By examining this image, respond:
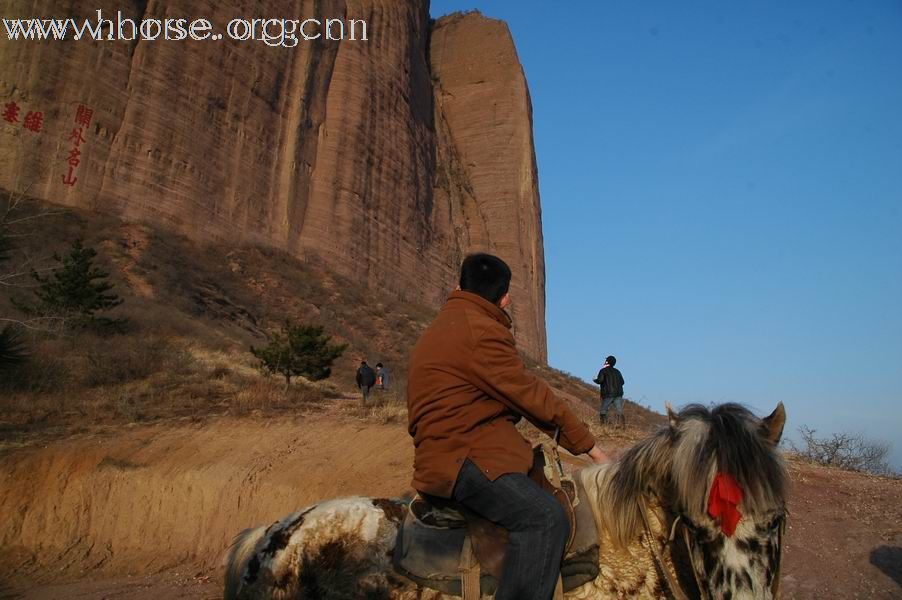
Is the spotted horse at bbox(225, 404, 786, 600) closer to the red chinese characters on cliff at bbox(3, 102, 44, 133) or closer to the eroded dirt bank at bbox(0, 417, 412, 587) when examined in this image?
the eroded dirt bank at bbox(0, 417, 412, 587)

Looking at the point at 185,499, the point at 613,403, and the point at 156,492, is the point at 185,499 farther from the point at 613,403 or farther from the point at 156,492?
the point at 613,403

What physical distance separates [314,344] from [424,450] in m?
15.7

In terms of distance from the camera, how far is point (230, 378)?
50.1 ft

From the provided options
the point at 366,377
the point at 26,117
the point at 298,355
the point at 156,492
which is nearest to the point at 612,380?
the point at 366,377

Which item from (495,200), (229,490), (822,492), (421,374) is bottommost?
(229,490)

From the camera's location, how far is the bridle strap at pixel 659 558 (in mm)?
2672

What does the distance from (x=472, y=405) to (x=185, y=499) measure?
791 cm

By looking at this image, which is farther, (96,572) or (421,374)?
(96,572)

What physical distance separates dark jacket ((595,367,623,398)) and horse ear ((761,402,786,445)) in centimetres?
1024

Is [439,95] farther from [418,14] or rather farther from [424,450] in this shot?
[424,450]

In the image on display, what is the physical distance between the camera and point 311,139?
37969 mm

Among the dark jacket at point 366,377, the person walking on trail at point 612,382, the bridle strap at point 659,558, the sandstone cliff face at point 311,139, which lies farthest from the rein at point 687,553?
the sandstone cliff face at point 311,139

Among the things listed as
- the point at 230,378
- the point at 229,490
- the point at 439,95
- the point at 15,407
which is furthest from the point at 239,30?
the point at 229,490

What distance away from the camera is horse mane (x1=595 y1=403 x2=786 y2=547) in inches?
103
